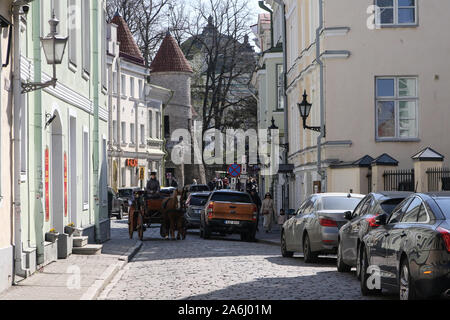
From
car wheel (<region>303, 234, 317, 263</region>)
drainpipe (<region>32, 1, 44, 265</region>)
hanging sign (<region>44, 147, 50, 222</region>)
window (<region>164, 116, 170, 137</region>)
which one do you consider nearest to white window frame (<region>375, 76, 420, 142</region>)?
car wheel (<region>303, 234, 317, 263</region>)

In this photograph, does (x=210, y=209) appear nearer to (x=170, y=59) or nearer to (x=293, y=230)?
(x=293, y=230)

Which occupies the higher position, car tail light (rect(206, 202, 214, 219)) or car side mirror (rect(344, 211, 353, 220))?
car side mirror (rect(344, 211, 353, 220))

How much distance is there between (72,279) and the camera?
16047mm

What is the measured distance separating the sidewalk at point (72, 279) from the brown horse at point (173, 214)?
7578mm

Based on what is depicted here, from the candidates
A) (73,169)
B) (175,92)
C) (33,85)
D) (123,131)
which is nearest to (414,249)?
(33,85)

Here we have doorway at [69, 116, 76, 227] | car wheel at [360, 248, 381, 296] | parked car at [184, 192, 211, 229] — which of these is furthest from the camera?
parked car at [184, 192, 211, 229]

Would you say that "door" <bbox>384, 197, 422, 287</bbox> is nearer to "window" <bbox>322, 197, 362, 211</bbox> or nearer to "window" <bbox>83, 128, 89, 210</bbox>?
"window" <bbox>322, 197, 362, 211</bbox>

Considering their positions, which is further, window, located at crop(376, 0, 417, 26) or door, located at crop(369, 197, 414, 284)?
window, located at crop(376, 0, 417, 26)

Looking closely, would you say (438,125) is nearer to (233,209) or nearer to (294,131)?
(233,209)

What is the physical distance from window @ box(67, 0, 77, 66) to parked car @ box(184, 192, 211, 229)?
15374mm

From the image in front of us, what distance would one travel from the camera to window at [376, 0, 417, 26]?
30.5 meters

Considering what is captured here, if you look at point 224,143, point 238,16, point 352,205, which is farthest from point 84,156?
point 224,143

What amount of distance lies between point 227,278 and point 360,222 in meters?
2.50

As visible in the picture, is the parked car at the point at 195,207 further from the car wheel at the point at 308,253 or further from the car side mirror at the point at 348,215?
the car side mirror at the point at 348,215
